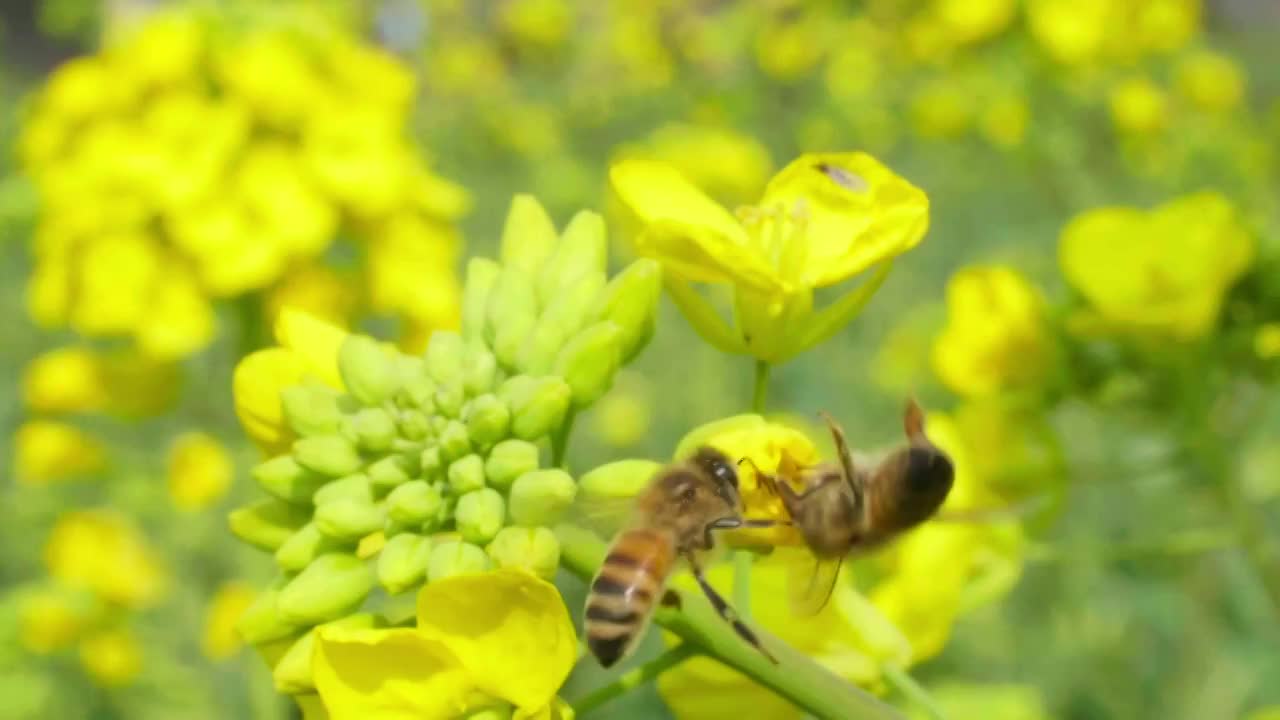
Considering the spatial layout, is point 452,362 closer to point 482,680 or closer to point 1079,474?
point 482,680

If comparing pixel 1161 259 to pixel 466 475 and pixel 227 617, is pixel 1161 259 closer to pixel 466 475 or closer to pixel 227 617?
pixel 466 475

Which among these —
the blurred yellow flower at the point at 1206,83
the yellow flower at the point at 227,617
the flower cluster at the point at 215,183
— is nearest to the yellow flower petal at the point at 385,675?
the yellow flower at the point at 227,617

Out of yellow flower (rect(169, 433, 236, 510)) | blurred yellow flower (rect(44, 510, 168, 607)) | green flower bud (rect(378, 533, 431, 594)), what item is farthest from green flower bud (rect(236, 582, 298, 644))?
blurred yellow flower (rect(44, 510, 168, 607))

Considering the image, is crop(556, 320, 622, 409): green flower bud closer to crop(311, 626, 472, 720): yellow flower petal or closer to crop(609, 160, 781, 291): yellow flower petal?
crop(609, 160, 781, 291): yellow flower petal

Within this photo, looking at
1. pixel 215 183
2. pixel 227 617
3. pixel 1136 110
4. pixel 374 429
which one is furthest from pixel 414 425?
pixel 1136 110

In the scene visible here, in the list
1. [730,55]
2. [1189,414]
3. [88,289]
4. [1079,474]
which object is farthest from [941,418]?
[730,55]

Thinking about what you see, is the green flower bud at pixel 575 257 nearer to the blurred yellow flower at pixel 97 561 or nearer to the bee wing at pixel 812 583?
the bee wing at pixel 812 583
